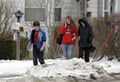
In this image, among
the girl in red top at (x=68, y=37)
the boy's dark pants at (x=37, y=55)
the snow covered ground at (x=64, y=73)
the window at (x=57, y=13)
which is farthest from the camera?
the window at (x=57, y=13)

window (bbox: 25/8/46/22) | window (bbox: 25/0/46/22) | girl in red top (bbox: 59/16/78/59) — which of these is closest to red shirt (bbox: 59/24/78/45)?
girl in red top (bbox: 59/16/78/59)

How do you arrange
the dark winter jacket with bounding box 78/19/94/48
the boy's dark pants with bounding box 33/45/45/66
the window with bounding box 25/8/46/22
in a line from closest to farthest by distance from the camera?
the boy's dark pants with bounding box 33/45/45/66 → the dark winter jacket with bounding box 78/19/94/48 → the window with bounding box 25/8/46/22

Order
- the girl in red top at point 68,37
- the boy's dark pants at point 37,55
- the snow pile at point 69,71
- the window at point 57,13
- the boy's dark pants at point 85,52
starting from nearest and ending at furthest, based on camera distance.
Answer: the snow pile at point 69,71 < the boy's dark pants at point 37,55 < the girl in red top at point 68,37 < the boy's dark pants at point 85,52 < the window at point 57,13

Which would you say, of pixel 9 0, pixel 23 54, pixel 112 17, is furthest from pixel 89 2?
pixel 112 17

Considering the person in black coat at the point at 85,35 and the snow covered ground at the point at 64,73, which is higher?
the person in black coat at the point at 85,35

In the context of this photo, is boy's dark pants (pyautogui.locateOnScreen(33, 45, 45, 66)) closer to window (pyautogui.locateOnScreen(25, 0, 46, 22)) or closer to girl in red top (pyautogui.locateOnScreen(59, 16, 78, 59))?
girl in red top (pyautogui.locateOnScreen(59, 16, 78, 59))

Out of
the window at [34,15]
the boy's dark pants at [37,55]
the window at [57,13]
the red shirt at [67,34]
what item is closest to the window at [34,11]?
the window at [34,15]

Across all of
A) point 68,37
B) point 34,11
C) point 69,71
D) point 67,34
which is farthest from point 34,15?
point 69,71

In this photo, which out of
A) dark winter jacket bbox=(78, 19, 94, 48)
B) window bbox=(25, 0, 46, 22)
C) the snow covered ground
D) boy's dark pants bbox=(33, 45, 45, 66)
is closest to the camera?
the snow covered ground

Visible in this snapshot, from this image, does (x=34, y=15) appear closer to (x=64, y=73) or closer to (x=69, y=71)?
(x=69, y=71)

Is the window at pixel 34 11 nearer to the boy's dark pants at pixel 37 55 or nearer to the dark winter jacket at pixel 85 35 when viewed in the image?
the dark winter jacket at pixel 85 35

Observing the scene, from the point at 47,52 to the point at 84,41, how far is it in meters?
6.31

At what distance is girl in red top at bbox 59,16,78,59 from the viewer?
15.9 meters

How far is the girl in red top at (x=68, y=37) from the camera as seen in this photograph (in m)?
15.9
